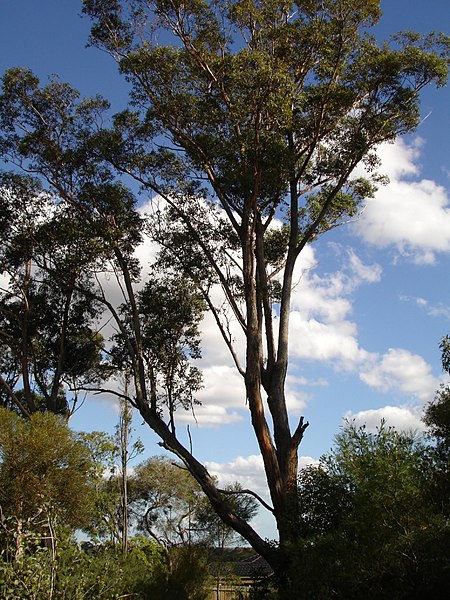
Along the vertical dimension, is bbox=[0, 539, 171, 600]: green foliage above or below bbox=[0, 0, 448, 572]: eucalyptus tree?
below

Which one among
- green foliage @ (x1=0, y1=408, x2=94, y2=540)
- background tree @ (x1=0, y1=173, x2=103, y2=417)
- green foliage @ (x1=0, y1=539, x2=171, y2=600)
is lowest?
green foliage @ (x1=0, y1=539, x2=171, y2=600)

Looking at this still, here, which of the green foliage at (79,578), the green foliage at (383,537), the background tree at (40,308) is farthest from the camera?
the background tree at (40,308)

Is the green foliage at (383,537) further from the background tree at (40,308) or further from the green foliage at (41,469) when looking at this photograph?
the background tree at (40,308)

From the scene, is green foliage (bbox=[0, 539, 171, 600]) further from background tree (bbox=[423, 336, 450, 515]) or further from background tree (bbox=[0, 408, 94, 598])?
background tree (bbox=[423, 336, 450, 515])

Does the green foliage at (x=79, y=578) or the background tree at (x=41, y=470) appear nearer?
the green foliage at (x=79, y=578)

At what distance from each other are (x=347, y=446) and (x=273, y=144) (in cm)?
548

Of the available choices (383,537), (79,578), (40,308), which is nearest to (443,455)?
(383,537)

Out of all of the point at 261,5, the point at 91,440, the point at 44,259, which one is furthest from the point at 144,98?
the point at 91,440

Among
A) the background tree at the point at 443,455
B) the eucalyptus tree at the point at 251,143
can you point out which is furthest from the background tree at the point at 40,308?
the background tree at the point at 443,455

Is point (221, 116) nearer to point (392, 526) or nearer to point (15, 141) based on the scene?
point (15, 141)

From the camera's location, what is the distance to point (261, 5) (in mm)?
11758

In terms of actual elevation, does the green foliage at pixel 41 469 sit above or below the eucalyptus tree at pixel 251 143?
below

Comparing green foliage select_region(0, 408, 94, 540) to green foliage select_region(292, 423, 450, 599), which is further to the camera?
green foliage select_region(0, 408, 94, 540)

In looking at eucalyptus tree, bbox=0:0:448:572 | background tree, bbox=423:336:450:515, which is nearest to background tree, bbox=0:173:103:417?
eucalyptus tree, bbox=0:0:448:572
